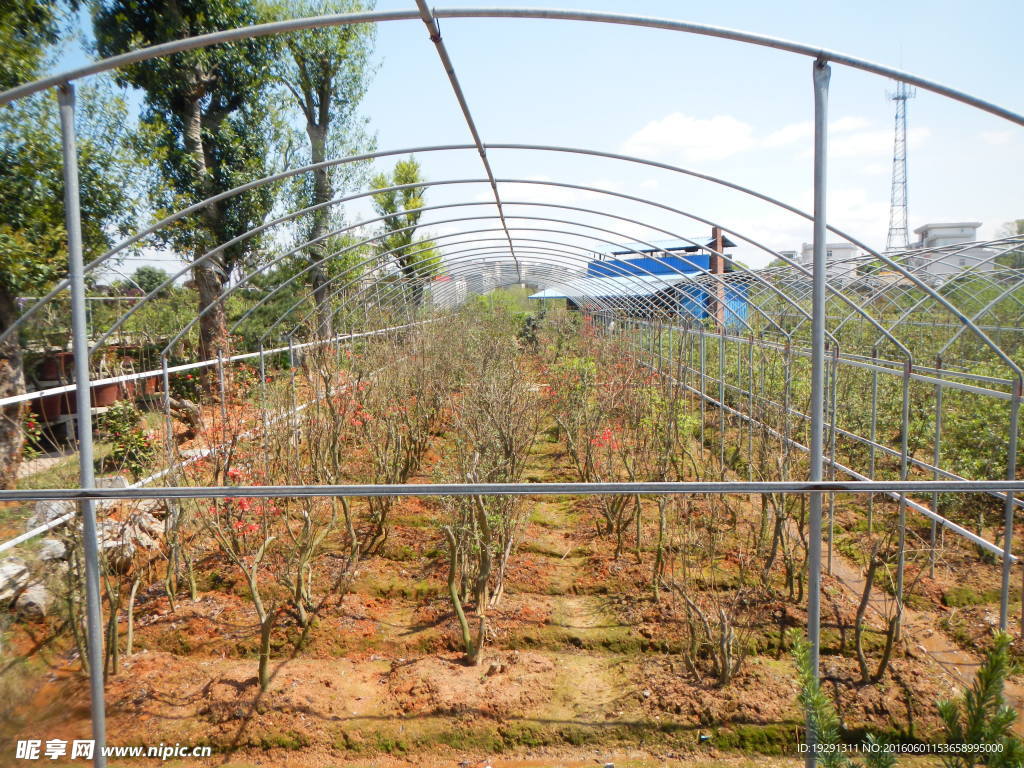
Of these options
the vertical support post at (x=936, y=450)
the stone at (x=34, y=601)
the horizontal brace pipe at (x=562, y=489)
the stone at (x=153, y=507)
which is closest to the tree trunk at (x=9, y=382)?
the stone at (x=153, y=507)

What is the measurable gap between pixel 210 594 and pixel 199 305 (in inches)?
325

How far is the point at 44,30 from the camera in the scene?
7086mm

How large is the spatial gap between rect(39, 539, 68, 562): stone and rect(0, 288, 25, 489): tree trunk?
1610 mm

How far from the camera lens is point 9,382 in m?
6.82

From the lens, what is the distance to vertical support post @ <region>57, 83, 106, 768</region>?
7.44ft

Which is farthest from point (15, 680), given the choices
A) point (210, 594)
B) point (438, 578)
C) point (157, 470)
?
point (438, 578)

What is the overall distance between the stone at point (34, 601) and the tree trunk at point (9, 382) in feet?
A: 6.36

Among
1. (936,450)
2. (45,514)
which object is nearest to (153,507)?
(45,514)

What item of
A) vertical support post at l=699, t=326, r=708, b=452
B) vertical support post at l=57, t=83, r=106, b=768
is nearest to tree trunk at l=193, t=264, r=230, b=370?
vertical support post at l=699, t=326, r=708, b=452

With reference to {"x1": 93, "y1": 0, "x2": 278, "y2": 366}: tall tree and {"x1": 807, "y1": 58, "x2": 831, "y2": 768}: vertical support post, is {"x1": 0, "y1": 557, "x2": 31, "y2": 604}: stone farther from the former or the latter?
{"x1": 93, "y1": 0, "x2": 278, "y2": 366}: tall tree

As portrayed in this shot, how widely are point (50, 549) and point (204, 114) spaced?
8990 millimetres

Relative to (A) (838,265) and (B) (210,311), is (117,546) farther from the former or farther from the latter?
(A) (838,265)

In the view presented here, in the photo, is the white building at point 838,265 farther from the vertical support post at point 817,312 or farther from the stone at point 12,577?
the stone at point 12,577

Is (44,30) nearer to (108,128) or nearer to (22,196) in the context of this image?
(108,128)
